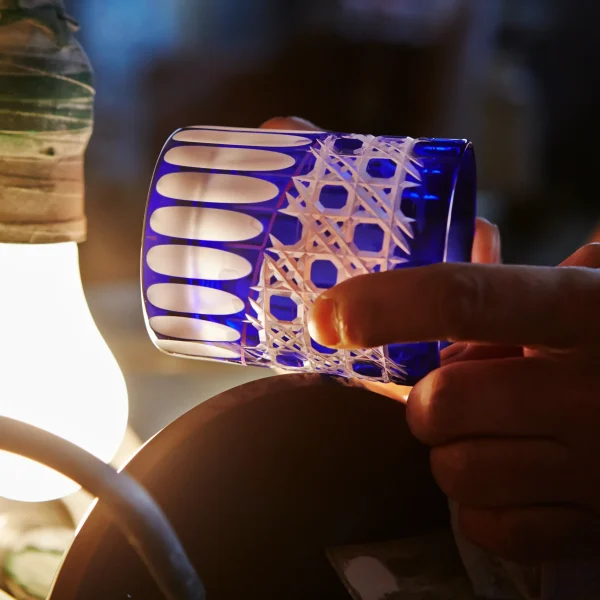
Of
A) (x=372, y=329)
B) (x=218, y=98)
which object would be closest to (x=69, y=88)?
(x=372, y=329)

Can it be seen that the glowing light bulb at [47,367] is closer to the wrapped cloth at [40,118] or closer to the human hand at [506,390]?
the wrapped cloth at [40,118]

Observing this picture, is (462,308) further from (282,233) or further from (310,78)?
(310,78)

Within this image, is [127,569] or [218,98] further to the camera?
[218,98]

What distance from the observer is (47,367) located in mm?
438

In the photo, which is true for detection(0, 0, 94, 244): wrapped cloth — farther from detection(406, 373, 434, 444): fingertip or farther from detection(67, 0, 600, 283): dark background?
detection(67, 0, 600, 283): dark background

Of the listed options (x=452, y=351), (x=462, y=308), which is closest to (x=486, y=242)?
(x=452, y=351)

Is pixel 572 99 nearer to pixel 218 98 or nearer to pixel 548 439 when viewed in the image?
pixel 218 98

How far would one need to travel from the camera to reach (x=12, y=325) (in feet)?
1.42

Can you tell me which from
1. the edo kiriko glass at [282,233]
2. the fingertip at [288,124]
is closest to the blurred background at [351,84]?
the fingertip at [288,124]

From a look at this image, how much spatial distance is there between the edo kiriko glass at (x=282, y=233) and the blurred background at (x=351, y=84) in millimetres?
642

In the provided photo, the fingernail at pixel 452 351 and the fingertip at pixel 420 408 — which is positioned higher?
the fingertip at pixel 420 408

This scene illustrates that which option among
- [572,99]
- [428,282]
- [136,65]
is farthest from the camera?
[572,99]

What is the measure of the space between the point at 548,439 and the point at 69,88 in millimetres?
336

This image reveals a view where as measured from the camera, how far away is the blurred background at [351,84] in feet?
4.00
